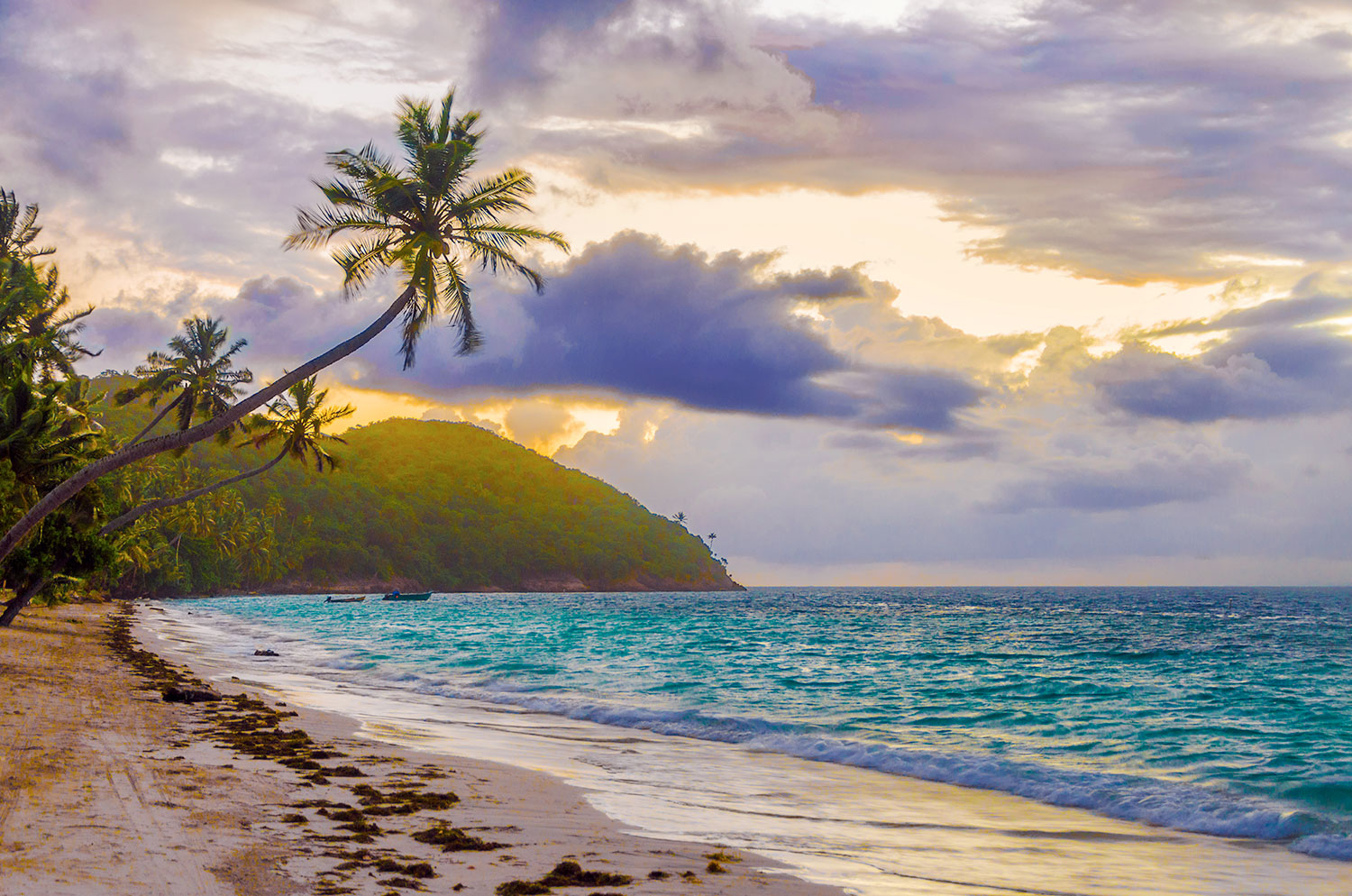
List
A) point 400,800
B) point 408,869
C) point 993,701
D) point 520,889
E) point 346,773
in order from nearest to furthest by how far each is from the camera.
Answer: point 520,889 < point 408,869 < point 400,800 < point 346,773 < point 993,701

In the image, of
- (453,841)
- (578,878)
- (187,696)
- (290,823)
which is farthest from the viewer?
(187,696)

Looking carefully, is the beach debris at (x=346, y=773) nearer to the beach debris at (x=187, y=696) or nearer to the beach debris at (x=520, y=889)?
the beach debris at (x=520, y=889)

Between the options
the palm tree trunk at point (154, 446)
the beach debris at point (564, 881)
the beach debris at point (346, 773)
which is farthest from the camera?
the palm tree trunk at point (154, 446)

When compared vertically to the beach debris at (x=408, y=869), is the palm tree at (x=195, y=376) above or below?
above

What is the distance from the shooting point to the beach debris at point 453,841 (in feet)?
29.0

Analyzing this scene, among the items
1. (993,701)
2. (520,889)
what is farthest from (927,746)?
(520,889)

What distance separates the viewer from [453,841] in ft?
29.7

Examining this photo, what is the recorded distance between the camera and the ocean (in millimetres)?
10242

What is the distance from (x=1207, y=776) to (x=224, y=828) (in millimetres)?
14102

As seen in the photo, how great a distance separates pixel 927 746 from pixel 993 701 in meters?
7.93

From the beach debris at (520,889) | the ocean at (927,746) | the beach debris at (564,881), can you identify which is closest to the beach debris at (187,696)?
the ocean at (927,746)

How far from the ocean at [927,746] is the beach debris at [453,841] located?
2066 mm

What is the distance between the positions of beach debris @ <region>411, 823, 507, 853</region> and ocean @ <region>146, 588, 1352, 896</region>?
2.07 metres

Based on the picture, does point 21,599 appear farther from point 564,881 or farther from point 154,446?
point 564,881
